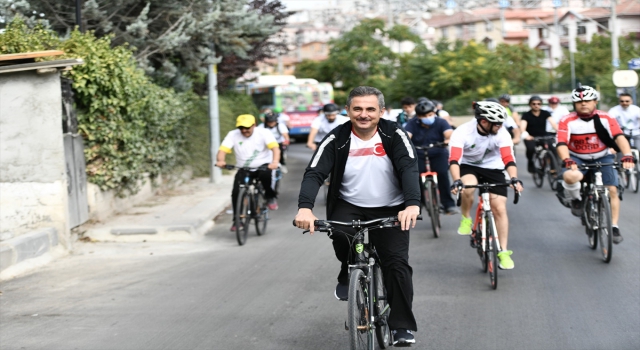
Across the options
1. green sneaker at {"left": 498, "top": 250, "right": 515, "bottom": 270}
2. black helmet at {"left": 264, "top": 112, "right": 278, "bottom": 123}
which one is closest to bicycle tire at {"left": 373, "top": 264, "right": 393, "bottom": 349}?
green sneaker at {"left": 498, "top": 250, "right": 515, "bottom": 270}

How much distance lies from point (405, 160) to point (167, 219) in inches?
321

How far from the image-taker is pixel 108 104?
1253cm

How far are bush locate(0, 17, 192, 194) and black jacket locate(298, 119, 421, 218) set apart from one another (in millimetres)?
6675

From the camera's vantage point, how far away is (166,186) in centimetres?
1733

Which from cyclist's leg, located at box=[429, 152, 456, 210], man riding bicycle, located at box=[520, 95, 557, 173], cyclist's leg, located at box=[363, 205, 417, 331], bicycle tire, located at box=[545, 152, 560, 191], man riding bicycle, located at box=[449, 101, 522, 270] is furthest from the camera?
man riding bicycle, located at box=[520, 95, 557, 173]

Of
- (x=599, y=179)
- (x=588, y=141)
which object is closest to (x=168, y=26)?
(x=588, y=141)

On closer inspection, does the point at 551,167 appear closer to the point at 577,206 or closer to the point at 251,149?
the point at 577,206

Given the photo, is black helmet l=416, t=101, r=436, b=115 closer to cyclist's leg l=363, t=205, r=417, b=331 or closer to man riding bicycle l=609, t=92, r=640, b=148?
→ man riding bicycle l=609, t=92, r=640, b=148

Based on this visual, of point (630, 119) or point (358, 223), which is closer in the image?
point (358, 223)

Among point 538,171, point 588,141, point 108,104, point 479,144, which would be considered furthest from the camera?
point 538,171

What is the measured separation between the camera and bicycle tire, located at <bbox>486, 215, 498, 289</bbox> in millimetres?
8141

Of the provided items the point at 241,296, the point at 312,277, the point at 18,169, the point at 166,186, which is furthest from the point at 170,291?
the point at 166,186

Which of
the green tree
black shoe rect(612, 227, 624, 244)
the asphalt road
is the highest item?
the green tree

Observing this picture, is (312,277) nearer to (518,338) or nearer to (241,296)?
(241,296)
